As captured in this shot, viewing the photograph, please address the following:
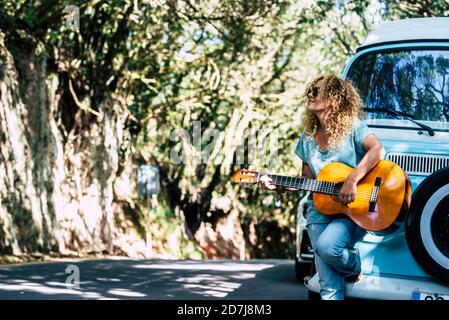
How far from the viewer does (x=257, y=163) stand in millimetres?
26203

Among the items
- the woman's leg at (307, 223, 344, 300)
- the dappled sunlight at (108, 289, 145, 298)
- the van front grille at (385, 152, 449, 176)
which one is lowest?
the dappled sunlight at (108, 289, 145, 298)

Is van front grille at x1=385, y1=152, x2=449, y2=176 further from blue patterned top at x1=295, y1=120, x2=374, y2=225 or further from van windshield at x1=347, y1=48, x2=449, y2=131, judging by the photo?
blue patterned top at x1=295, y1=120, x2=374, y2=225

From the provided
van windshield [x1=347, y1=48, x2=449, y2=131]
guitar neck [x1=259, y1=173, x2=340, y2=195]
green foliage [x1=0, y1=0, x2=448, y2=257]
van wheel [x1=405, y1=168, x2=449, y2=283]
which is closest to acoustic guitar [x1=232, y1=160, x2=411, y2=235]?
guitar neck [x1=259, y1=173, x2=340, y2=195]

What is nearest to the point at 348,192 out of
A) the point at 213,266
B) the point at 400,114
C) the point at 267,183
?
the point at 267,183

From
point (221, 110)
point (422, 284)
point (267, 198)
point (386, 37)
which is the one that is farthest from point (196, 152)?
point (422, 284)

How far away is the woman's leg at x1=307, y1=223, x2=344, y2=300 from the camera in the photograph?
22.4ft

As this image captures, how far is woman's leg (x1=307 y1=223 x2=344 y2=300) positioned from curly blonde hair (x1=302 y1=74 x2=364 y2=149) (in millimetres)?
574

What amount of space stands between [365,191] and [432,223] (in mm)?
531

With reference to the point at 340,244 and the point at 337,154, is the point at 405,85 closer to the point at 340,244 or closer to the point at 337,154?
the point at 337,154

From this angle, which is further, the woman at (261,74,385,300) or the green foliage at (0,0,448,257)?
the green foliage at (0,0,448,257)

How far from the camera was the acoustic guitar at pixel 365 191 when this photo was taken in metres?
6.79

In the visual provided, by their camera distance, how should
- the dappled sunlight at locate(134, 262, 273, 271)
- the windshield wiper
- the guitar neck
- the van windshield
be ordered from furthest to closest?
the dappled sunlight at locate(134, 262, 273, 271), the van windshield, the windshield wiper, the guitar neck

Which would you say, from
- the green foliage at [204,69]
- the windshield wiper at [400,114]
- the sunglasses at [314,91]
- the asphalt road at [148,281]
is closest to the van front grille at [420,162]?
the windshield wiper at [400,114]

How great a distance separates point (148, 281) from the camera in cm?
1293
